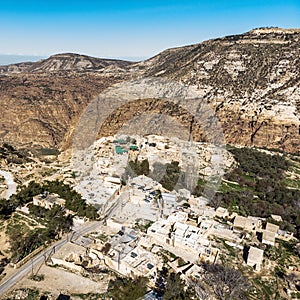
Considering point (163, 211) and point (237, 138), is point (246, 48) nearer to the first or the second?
point (237, 138)

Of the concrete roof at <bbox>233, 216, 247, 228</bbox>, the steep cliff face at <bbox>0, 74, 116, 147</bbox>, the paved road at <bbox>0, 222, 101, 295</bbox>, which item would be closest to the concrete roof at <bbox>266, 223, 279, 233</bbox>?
the concrete roof at <bbox>233, 216, 247, 228</bbox>

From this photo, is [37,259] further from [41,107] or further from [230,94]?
[41,107]

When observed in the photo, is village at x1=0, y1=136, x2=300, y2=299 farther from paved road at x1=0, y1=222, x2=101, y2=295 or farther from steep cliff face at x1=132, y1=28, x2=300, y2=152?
steep cliff face at x1=132, y1=28, x2=300, y2=152

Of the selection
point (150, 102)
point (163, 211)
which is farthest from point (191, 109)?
point (163, 211)

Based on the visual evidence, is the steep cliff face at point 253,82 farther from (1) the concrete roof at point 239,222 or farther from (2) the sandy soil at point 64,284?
Answer: (2) the sandy soil at point 64,284

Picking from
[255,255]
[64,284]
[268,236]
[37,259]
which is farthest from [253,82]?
[64,284]

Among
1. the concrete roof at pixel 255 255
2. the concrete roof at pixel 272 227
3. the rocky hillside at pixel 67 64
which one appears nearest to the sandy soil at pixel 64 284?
the concrete roof at pixel 255 255
